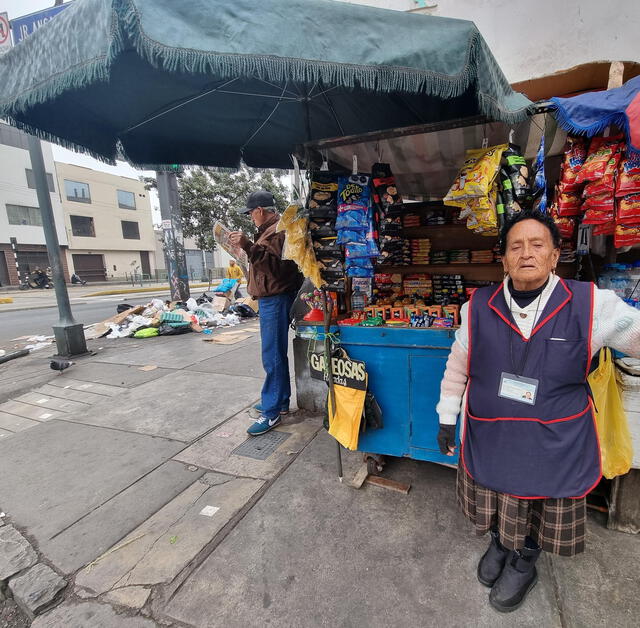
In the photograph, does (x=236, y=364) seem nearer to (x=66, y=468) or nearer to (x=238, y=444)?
(x=238, y=444)

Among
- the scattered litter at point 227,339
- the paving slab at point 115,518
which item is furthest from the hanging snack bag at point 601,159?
the scattered litter at point 227,339

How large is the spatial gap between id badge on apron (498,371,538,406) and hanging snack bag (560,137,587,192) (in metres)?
1.29

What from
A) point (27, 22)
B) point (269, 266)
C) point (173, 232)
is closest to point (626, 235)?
point (269, 266)

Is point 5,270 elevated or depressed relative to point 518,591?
elevated

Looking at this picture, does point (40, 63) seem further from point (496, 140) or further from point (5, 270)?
point (5, 270)

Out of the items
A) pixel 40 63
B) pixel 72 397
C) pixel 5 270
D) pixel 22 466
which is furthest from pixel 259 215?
pixel 5 270

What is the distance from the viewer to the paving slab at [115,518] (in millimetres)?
2070

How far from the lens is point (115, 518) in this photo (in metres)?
2.34

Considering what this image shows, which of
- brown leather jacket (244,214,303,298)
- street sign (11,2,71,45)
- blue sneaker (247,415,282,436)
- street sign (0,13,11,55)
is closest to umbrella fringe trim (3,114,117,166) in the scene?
brown leather jacket (244,214,303,298)

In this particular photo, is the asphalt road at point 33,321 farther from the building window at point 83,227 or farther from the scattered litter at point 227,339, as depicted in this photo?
the building window at point 83,227

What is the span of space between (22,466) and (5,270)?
3066 cm

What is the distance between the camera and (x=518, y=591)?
1.62 meters

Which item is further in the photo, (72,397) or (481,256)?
(72,397)

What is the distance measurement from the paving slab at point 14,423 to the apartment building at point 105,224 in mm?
30480
